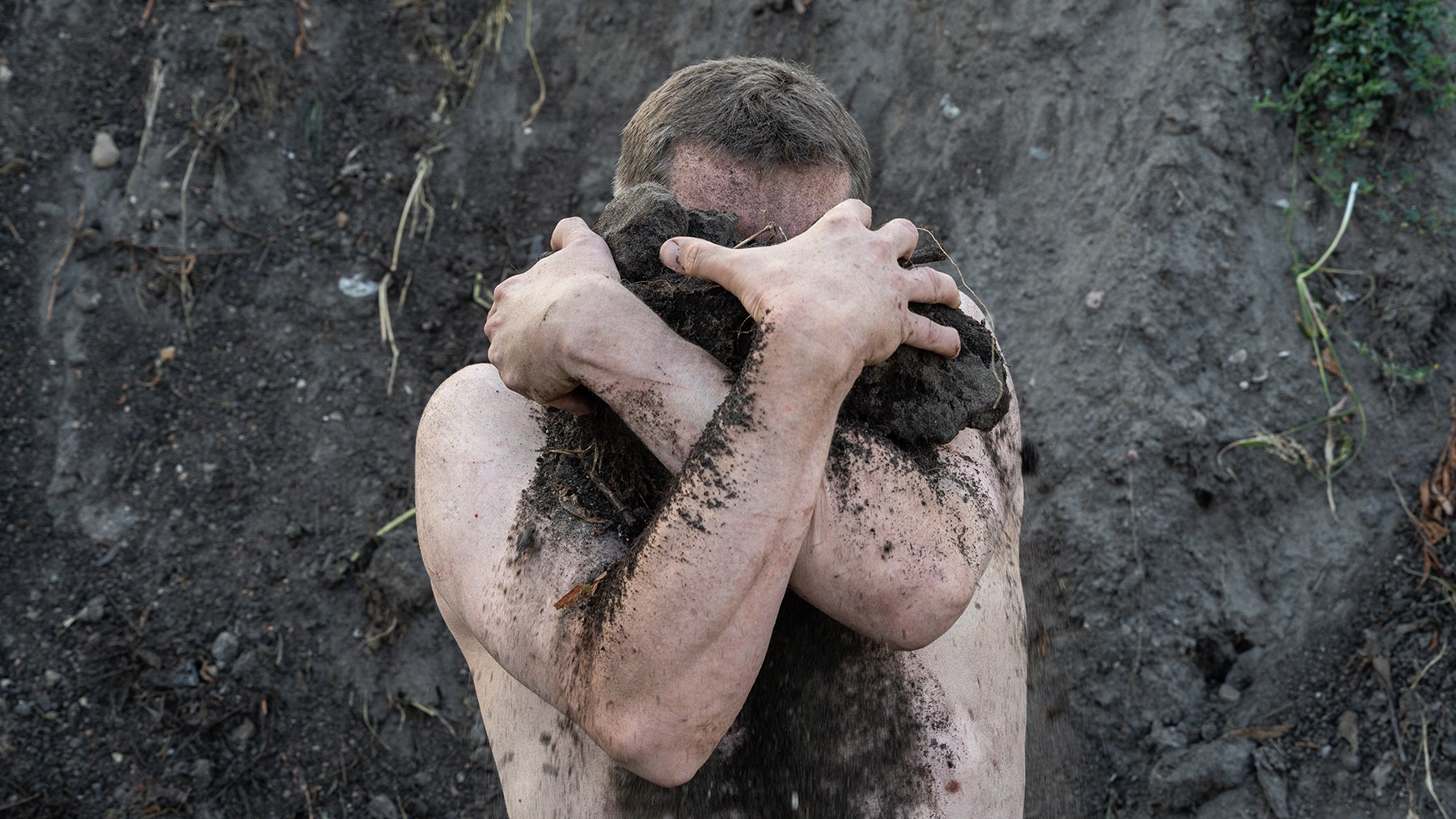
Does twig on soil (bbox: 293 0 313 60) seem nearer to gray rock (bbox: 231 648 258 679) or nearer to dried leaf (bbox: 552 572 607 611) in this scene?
gray rock (bbox: 231 648 258 679)

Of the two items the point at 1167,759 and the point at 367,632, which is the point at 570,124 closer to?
the point at 367,632

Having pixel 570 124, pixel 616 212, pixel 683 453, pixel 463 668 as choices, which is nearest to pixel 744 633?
pixel 683 453

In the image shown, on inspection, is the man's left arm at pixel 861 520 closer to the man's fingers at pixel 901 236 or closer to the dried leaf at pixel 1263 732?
the man's fingers at pixel 901 236

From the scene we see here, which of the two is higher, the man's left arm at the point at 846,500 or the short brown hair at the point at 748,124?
the short brown hair at the point at 748,124

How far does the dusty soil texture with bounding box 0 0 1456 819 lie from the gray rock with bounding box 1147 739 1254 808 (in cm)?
2

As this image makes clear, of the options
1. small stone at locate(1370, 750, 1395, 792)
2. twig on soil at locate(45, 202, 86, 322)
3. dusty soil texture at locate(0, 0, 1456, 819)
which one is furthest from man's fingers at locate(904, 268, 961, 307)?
twig on soil at locate(45, 202, 86, 322)

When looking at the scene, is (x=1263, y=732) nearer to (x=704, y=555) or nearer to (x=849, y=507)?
(x=849, y=507)

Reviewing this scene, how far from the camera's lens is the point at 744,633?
5.39 ft

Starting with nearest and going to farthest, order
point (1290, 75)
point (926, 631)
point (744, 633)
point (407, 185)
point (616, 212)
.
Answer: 1. point (744, 633)
2. point (926, 631)
3. point (616, 212)
4. point (1290, 75)
5. point (407, 185)

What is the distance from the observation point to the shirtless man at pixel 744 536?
1609mm

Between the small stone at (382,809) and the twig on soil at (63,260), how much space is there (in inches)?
93.6

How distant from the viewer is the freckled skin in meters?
1.60

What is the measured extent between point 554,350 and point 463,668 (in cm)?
243

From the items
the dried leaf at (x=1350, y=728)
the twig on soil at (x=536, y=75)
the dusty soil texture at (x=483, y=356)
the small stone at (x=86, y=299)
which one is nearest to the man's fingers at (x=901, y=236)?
the dusty soil texture at (x=483, y=356)
